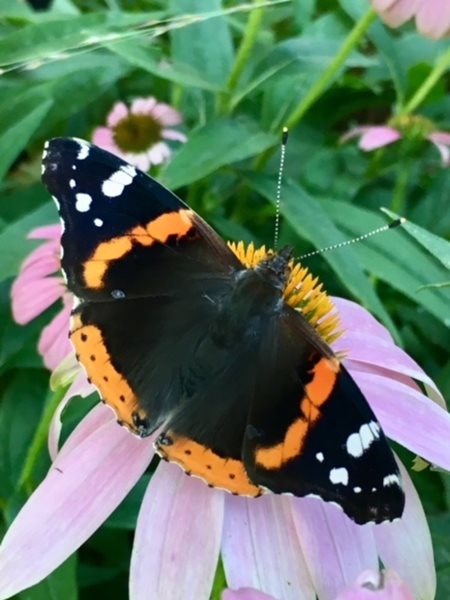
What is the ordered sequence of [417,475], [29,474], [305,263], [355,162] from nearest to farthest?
[29,474]
[417,475]
[305,263]
[355,162]

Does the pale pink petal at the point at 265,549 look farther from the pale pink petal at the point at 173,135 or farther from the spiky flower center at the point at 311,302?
the pale pink petal at the point at 173,135

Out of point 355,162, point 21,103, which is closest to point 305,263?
point 355,162

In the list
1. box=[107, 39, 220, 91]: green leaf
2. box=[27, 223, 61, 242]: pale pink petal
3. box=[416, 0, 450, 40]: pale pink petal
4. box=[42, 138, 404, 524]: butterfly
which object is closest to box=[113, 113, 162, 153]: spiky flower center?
box=[107, 39, 220, 91]: green leaf

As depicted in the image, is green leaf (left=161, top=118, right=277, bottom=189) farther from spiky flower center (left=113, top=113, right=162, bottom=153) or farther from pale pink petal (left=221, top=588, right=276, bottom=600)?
pale pink petal (left=221, top=588, right=276, bottom=600)

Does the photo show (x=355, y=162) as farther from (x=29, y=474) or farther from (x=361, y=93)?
(x=29, y=474)

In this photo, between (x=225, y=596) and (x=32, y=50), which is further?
(x=32, y=50)

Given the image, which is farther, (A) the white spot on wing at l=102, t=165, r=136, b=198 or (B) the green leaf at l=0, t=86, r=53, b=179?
(B) the green leaf at l=0, t=86, r=53, b=179

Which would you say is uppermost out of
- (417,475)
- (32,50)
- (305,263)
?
(32,50)
